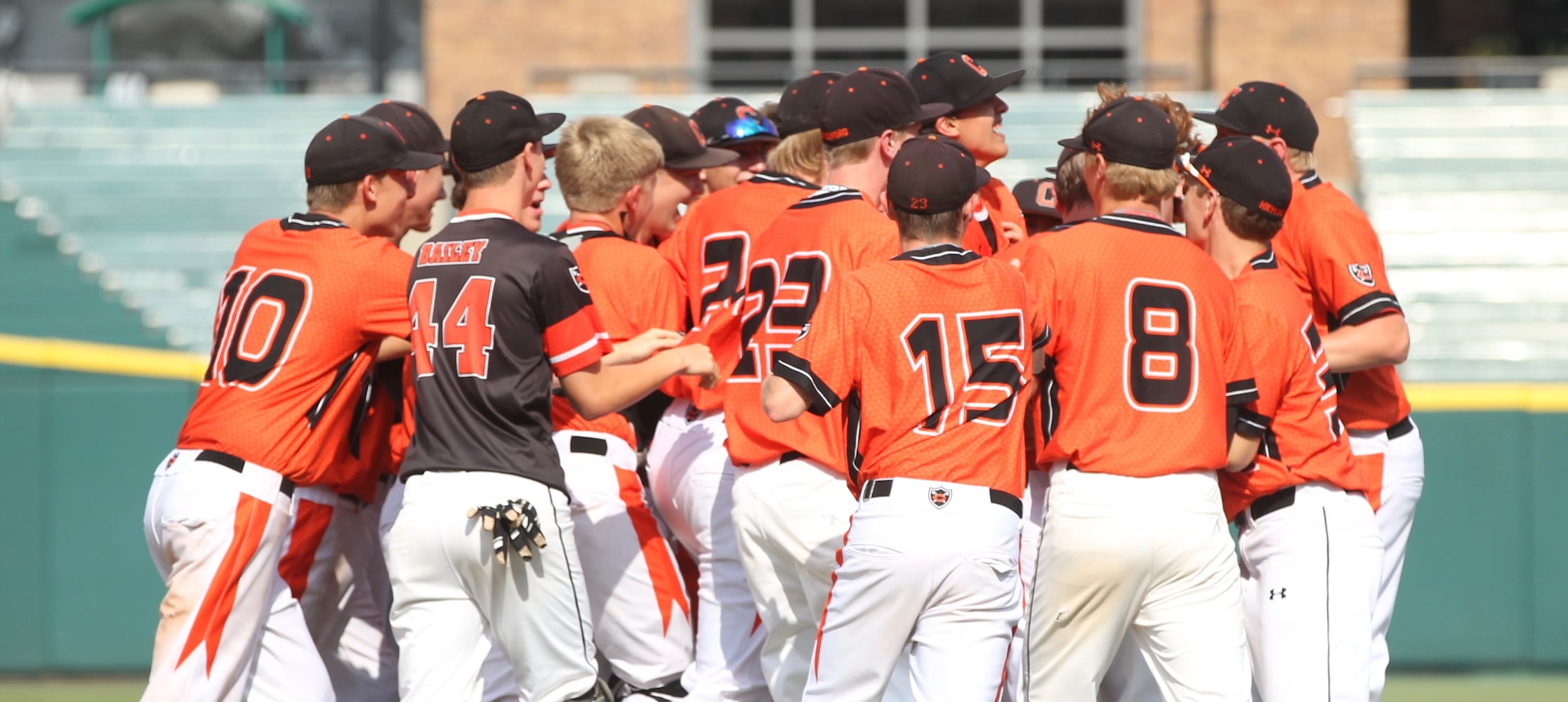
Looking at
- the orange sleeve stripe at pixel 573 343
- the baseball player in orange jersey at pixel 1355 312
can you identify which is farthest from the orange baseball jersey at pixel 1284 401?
the orange sleeve stripe at pixel 573 343

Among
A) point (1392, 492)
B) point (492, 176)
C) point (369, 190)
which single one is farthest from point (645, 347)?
point (1392, 492)

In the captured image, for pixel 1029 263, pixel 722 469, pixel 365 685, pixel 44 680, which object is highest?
pixel 1029 263

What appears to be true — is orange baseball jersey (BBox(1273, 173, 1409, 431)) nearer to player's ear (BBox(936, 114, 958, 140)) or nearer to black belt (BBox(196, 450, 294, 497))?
player's ear (BBox(936, 114, 958, 140))

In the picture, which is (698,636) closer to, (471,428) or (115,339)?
(471,428)

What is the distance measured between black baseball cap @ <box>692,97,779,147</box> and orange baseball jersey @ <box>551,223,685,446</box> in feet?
3.15

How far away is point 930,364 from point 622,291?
1.54 metres

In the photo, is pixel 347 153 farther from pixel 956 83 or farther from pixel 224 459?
pixel 956 83

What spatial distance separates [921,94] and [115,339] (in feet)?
35.2

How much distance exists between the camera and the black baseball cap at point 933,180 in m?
4.05

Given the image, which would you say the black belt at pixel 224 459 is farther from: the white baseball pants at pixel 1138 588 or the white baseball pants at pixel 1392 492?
the white baseball pants at pixel 1392 492

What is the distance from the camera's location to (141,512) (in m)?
7.60

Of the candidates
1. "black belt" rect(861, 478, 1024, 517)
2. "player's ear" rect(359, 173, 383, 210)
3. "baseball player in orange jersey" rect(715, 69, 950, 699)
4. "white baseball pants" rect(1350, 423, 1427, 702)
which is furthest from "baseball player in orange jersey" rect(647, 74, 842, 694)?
"white baseball pants" rect(1350, 423, 1427, 702)

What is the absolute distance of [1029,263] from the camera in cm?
436

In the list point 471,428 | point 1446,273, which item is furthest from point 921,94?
point 1446,273
